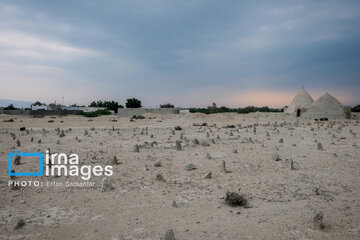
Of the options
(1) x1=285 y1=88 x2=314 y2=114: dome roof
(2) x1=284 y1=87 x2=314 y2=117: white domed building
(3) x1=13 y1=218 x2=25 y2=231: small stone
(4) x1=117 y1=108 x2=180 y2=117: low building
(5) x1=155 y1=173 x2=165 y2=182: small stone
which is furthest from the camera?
(4) x1=117 y1=108 x2=180 y2=117: low building

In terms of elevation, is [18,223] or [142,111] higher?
[142,111]

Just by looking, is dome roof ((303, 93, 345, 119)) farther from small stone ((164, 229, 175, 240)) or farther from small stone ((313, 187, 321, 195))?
small stone ((164, 229, 175, 240))

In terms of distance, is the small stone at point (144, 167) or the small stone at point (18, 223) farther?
the small stone at point (144, 167)

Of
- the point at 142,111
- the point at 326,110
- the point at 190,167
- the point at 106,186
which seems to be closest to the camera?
the point at 106,186

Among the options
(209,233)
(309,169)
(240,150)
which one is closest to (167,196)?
(209,233)

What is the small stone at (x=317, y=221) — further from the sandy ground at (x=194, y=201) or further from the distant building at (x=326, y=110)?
the distant building at (x=326, y=110)

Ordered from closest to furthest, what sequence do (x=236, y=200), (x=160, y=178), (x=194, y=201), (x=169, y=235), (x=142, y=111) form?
(x=169, y=235) < (x=236, y=200) < (x=194, y=201) < (x=160, y=178) < (x=142, y=111)

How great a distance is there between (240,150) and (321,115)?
2474cm

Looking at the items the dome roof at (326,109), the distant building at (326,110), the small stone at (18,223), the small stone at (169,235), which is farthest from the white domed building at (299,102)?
the small stone at (18,223)

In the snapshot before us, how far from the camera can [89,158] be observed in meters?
8.44

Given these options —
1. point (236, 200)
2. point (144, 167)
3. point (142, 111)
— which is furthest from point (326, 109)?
point (236, 200)

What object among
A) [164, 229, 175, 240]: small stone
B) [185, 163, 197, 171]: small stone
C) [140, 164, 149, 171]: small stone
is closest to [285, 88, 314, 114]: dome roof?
[185, 163, 197, 171]: small stone

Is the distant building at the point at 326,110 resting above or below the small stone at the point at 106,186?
above

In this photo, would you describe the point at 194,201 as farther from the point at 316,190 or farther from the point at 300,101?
the point at 300,101
